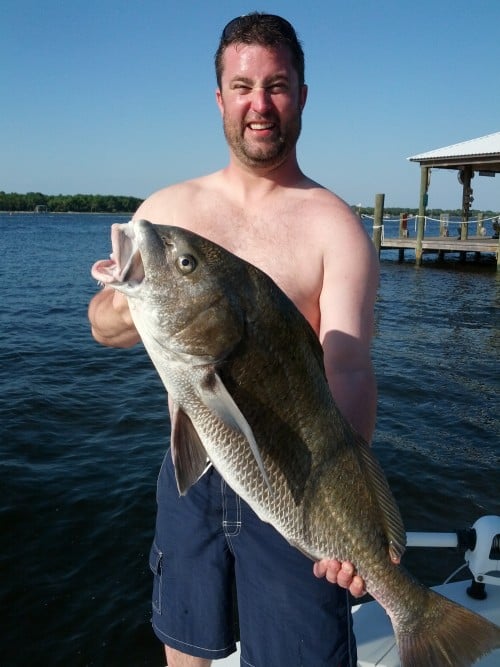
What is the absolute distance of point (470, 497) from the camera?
7.80 metres

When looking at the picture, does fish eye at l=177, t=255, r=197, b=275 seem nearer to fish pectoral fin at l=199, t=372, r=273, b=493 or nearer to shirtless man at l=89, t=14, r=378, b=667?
fish pectoral fin at l=199, t=372, r=273, b=493

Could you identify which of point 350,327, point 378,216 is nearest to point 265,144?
point 350,327

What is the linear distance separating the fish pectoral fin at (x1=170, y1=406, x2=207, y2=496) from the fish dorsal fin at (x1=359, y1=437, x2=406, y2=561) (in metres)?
0.69

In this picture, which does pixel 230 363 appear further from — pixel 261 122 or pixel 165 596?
pixel 165 596

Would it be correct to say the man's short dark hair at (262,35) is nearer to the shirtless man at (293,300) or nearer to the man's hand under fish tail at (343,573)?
the shirtless man at (293,300)

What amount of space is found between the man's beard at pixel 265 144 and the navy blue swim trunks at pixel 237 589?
5.36 feet

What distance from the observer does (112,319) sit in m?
2.87

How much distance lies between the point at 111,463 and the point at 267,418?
6.64m

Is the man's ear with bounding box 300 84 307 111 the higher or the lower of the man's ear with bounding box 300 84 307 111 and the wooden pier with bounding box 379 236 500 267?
the higher

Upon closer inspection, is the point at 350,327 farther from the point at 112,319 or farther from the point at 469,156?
the point at 469,156

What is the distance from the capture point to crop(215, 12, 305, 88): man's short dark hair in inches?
115

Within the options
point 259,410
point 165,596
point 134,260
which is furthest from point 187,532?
point 134,260

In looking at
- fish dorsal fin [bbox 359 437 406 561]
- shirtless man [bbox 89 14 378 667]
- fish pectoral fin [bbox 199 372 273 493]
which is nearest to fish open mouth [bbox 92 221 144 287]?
fish pectoral fin [bbox 199 372 273 493]

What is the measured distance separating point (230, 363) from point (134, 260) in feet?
1.75
